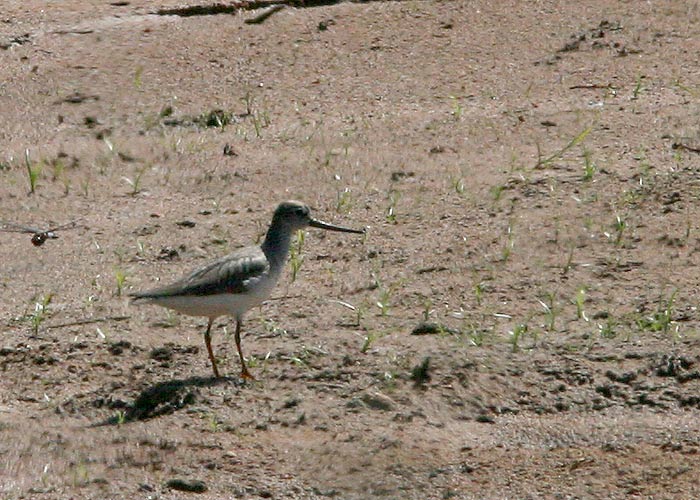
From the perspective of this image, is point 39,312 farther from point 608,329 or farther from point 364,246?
point 608,329

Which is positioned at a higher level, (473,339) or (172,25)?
(172,25)

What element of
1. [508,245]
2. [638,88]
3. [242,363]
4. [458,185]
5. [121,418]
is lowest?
[121,418]

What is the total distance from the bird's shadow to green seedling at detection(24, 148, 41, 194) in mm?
2604

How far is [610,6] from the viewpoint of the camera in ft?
36.4

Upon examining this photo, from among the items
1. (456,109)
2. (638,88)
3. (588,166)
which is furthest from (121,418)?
(638,88)

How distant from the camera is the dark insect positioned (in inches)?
349

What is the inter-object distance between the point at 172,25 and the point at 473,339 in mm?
4602

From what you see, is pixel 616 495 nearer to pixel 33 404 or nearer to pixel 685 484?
pixel 685 484

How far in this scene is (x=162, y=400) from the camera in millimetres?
7039

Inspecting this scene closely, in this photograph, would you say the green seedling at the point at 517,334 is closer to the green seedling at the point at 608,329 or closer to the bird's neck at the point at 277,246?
the green seedling at the point at 608,329

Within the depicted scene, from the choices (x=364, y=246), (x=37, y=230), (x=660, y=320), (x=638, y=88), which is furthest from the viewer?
(x=638, y=88)

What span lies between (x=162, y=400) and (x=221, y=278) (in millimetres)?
629

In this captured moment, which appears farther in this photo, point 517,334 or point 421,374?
point 517,334

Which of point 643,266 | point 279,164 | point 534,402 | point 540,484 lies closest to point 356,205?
point 279,164
